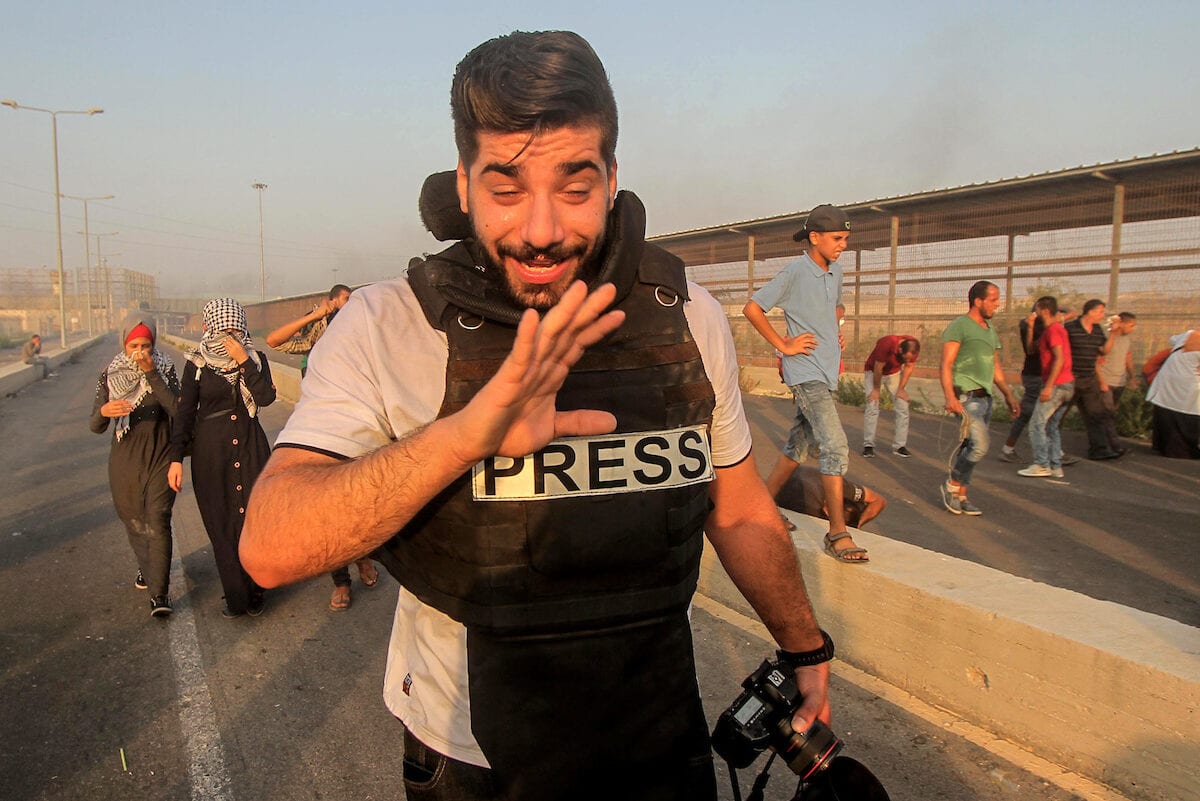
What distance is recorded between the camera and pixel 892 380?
10.2m

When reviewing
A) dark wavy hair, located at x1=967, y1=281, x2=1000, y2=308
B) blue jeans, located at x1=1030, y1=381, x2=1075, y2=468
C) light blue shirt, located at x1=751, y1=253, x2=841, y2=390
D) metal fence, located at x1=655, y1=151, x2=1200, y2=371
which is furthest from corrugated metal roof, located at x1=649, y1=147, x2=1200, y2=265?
light blue shirt, located at x1=751, y1=253, x2=841, y2=390

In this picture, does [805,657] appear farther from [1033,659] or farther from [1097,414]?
[1097,414]

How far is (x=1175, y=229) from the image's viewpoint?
10625 millimetres

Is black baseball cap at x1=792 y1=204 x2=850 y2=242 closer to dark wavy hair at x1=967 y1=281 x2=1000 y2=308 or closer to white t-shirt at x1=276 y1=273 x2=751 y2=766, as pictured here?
dark wavy hair at x1=967 y1=281 x2=1000 y2=308

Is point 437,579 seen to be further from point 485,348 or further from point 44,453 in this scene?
point 44,453

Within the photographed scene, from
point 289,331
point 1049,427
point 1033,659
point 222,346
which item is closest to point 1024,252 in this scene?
point 1049,427

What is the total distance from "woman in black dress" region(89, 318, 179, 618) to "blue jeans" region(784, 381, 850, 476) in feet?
13.1

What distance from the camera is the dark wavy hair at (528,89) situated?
135cm

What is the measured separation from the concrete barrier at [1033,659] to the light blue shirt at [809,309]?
1283 millimetres

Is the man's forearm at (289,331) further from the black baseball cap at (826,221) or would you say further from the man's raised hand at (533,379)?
the man's raised hand at (533,379)

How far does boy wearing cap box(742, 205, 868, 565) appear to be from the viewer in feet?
15.3

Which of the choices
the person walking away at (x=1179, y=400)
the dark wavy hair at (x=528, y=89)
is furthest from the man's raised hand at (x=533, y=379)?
the person walking away at (x=1179, y=400)

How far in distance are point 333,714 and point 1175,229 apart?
468 inches

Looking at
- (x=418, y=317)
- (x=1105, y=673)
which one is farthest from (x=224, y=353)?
(x=1105, y=673)
